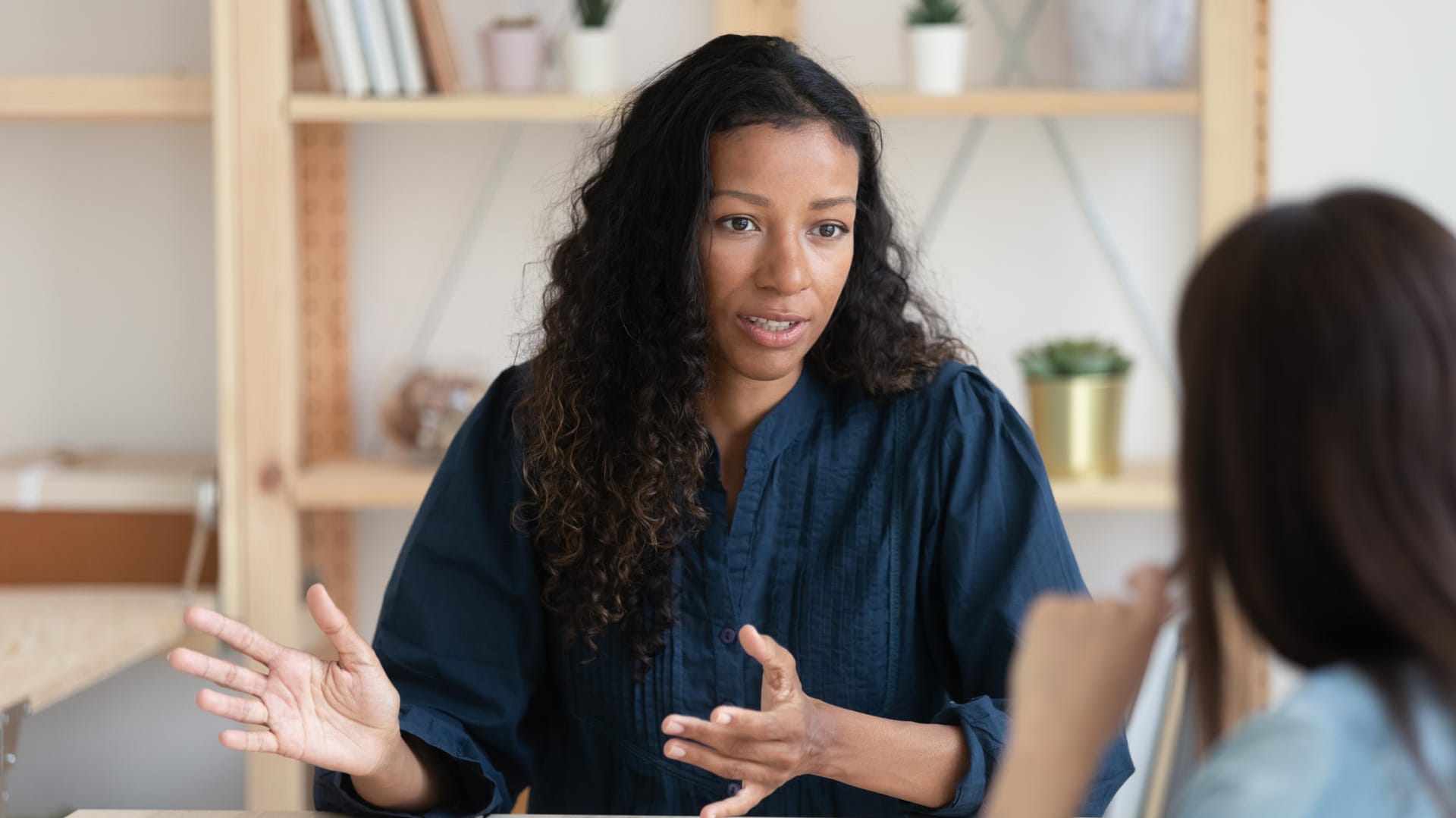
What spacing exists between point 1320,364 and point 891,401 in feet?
2.45

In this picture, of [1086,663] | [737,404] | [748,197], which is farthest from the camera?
[737,404]

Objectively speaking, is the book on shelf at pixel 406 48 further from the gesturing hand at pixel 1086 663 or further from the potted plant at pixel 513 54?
the gesturing hand at pixel 1086 663

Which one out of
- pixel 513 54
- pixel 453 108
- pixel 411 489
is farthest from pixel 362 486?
pixel 513 54

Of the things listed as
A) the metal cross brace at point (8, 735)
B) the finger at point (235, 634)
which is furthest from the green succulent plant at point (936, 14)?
the metal cross brace at point (8, 735)

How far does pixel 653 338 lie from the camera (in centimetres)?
128

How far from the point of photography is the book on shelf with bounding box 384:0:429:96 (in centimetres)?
198

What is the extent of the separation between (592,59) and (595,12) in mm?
72

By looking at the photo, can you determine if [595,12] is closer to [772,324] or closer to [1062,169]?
[1062,169]

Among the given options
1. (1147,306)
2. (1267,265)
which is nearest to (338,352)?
(1147,306)

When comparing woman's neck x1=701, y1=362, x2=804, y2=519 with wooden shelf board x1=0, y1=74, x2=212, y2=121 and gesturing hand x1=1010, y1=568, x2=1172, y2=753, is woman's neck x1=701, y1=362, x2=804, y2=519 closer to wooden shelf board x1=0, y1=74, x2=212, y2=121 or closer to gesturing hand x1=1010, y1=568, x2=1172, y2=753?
gesturing hand x1=1010, y1=568, x2=1172, y2=753

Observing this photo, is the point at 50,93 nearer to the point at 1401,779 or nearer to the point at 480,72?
the point at 480,72

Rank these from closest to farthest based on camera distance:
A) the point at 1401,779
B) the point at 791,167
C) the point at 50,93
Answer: the point at 1401,779 < the point at 791,167 < the point at 50,93

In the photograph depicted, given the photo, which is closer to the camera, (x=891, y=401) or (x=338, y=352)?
(x=891, y=401)

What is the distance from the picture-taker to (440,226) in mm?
2291
